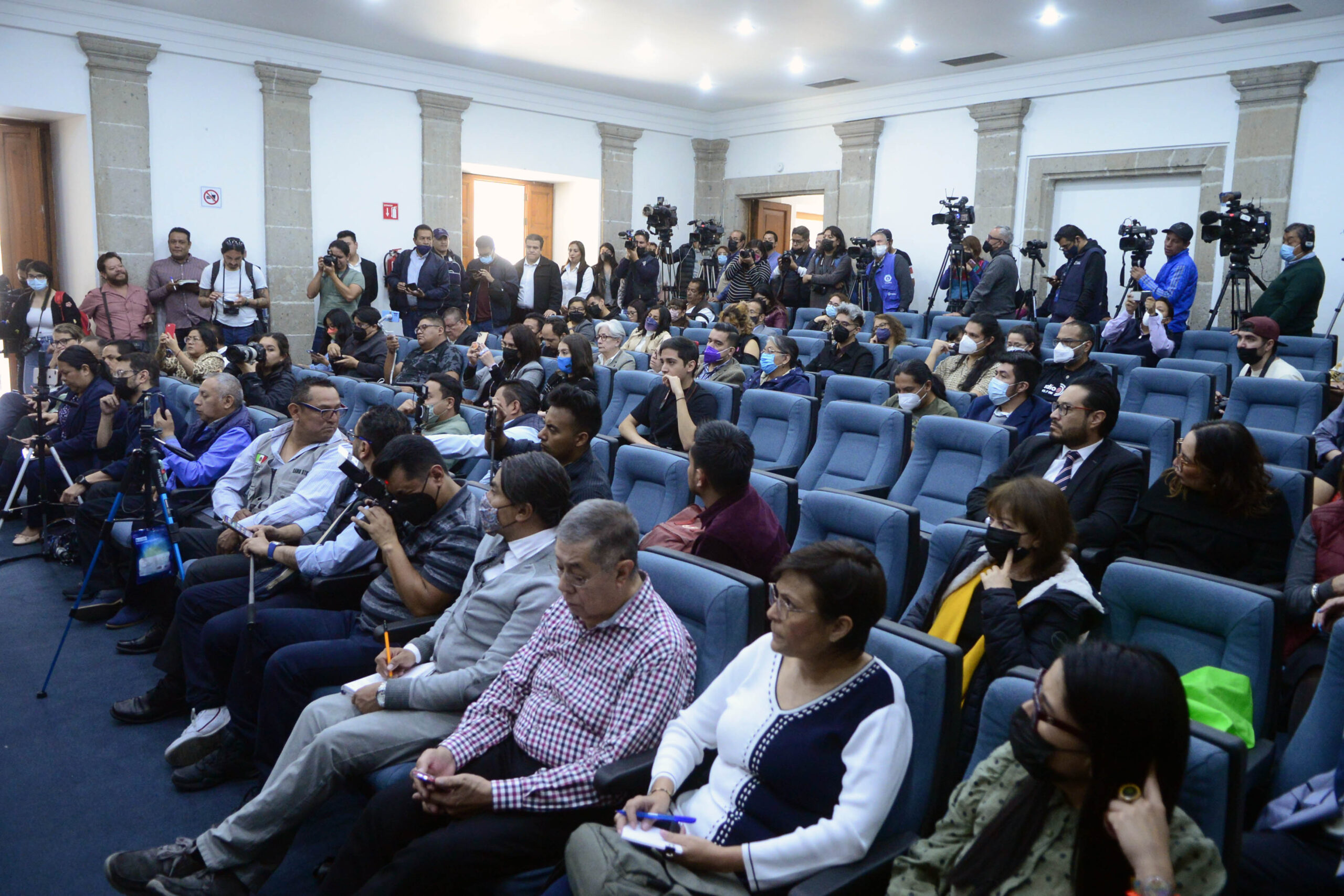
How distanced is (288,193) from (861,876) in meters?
9.30

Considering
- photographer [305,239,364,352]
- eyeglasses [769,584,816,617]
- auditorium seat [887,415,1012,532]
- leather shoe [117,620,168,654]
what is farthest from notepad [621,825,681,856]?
photographer [305,239,364,352]

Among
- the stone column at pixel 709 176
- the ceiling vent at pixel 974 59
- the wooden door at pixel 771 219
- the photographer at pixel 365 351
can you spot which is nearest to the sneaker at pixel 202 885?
the photographer at pixel 365 351

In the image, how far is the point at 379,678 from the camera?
2230 mm

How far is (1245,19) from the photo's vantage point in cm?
748

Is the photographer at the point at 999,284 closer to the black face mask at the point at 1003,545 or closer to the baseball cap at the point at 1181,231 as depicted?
the baseball cap at the point at 1181,231

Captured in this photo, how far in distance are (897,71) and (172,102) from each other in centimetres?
702

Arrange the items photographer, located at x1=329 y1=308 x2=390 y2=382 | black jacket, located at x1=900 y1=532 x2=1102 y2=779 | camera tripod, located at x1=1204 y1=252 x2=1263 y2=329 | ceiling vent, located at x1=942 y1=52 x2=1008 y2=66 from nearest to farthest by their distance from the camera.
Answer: black jacket, located at x1=900 y1=532 x2=1102 y2=779 < camera tripod, located at x1=1204 y1=252 x2=1263 y2=329 < photographer, located at x1=329 y1=308 x2=390 y2=382 < ceiling vent, located at x1=942 y1=52 x2=1008 y2=66

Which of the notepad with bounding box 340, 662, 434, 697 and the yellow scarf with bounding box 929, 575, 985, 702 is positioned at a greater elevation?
the yellow scarf with bounding box 929, 575, 985, 702

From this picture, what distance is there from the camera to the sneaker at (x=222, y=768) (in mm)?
2535

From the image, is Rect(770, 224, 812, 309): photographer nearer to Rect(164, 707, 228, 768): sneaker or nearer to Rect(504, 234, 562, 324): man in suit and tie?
Rect(504, 234, 562, 324): man in suit and tie

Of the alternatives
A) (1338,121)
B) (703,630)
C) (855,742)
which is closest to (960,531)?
(703,630)

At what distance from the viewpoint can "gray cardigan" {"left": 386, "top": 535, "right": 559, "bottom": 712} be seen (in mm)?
2088

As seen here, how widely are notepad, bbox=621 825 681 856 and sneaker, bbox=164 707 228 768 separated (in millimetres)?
1551

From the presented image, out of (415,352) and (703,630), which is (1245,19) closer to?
(415,352)
